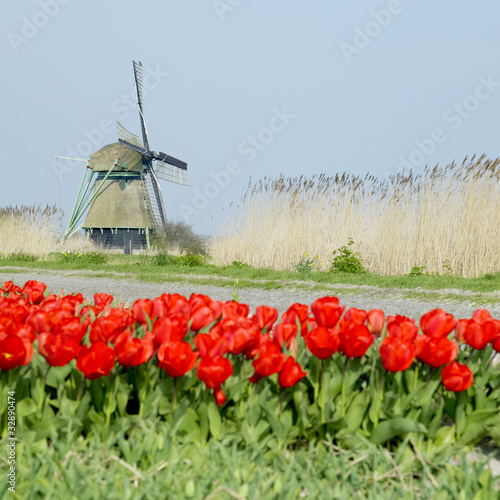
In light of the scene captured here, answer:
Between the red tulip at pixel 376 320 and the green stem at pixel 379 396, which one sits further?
the red tulip at pixel 376 320

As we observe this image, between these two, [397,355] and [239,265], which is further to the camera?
[239,265]

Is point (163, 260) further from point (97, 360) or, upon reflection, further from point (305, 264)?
point (97, 360)

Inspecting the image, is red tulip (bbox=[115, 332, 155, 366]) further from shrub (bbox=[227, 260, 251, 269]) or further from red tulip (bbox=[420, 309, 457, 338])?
shrub (bbox=[227, 260, 251, 269])

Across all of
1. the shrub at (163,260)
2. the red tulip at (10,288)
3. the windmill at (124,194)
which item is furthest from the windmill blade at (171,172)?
the red tulip at (10,288)

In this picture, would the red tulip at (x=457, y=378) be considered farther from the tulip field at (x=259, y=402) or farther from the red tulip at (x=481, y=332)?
the red tulip at (x=481, y=332)

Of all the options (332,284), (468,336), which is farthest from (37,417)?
(332,284)

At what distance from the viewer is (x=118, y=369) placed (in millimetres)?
2039

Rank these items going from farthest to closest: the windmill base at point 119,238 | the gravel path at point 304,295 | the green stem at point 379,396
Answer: the windmill base at point 119,238, the gravel path at point 304,295, the green stem at point 379,396

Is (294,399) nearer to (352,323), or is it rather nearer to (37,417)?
(352,323)

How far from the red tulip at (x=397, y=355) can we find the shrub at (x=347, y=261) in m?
9.96

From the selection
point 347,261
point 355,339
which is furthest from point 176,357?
point 347,261

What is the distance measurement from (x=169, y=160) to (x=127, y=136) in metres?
2.48

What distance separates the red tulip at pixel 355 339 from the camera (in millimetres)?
1970

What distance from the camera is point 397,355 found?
1.95m
